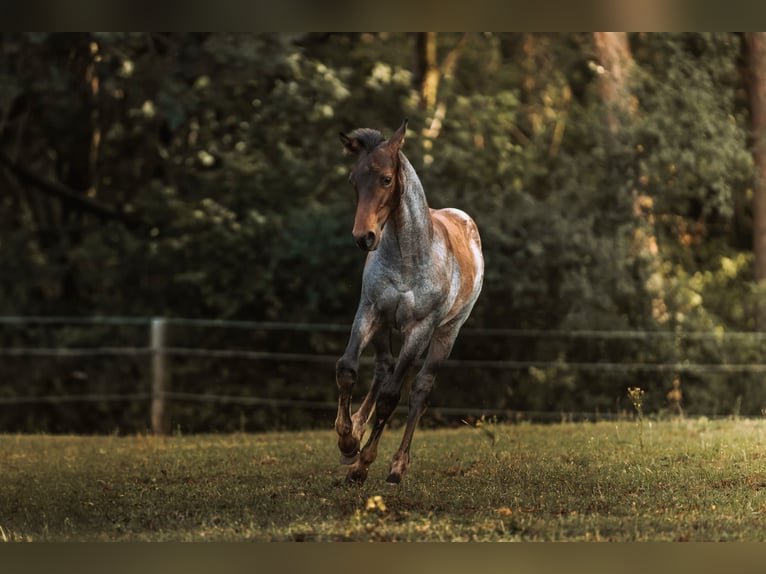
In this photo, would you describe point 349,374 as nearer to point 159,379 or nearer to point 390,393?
point 390,393

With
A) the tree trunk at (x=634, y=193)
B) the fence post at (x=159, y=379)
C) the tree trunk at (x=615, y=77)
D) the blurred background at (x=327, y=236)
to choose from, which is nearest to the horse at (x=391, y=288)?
the blurred background at (x=327, y=236)

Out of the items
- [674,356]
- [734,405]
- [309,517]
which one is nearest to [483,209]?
[674,356]

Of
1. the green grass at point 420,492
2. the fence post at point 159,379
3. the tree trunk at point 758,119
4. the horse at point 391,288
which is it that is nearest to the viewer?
the green grass at point 420,492

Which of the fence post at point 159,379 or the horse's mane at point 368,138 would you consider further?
the fence post at point 159,379

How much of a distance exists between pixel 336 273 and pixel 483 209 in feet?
5.95

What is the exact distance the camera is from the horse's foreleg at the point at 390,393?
276 inches

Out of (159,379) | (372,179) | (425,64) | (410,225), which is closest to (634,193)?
(425,64)

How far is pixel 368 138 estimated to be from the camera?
668 centimetres

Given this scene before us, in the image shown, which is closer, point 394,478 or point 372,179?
point 372,179

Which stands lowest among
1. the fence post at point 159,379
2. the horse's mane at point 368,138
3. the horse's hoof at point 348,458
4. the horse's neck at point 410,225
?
the fence post at point 159,379

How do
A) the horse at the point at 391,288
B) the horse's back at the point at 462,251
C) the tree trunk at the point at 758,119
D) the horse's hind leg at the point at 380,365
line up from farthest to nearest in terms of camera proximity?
the tree trunk at the point at 758,119, the horse's back at the point at 462,251, the horse's hind leg at the point at 380,365, the horse at the point at 391,288

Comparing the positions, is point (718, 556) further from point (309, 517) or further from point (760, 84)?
point (760, 84)

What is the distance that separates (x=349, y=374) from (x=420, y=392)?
0.81 metres

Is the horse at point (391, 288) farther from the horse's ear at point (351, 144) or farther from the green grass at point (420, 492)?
the green grass at point (420, 492)
